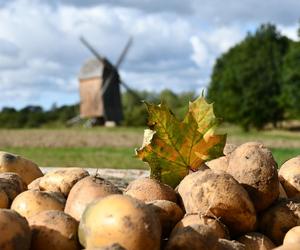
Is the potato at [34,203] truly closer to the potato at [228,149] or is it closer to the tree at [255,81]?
the potato at [228,149]

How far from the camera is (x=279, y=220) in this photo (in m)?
2.44

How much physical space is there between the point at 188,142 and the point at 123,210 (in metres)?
1.01

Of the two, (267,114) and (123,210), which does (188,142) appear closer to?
(123,210)

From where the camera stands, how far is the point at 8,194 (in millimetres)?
2605

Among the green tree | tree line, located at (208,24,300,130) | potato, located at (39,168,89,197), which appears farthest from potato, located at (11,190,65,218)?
tree line, located at (208,24,300,130)

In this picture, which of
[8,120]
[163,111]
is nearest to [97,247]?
[163,111]

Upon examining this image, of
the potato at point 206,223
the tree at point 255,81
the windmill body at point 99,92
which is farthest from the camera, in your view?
the windmill body at point 99,92

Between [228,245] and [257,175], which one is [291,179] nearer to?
[257,175]

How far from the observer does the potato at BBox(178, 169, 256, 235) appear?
2293 mm

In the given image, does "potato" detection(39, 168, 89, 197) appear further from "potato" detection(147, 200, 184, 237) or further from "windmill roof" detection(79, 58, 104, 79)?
"windmill roof" detection(79, 58, 104, 79)

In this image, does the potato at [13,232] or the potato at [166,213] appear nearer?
the potato at [13,232]

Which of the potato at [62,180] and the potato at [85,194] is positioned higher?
the potato at [85,194]

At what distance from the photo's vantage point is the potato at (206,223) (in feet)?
7.20

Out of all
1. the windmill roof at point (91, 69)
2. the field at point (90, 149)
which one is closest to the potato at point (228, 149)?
the field at point (90, 149)
